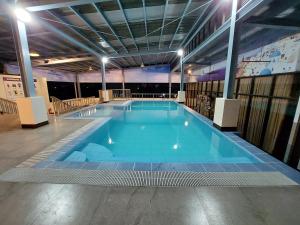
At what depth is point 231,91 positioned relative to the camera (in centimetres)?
346

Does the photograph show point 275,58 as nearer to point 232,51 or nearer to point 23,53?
point 232,51

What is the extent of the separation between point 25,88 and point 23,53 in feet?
2.89

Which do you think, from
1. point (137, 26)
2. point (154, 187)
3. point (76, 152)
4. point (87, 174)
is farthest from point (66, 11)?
point (154, 187)

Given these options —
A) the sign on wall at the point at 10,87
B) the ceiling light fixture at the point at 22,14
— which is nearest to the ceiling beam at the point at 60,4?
the ceiling light fixture at the point at 22,14

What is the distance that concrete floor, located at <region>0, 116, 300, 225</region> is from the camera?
123 cm

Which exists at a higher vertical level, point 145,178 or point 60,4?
point 60,4

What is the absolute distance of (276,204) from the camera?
1392mm

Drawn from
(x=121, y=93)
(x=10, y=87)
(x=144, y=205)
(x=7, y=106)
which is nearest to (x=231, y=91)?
(x=144, y=205)

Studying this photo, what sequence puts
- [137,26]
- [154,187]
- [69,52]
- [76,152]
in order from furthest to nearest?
[69,52] < [137,26] < [76,152] < [154,187]

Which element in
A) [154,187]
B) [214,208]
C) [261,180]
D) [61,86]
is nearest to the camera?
[214,208]

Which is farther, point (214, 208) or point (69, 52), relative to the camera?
point (69, 52)

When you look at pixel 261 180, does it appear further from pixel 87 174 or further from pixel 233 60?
pixel 233 60

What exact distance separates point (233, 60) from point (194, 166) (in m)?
2.64

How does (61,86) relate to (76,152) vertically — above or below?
above
